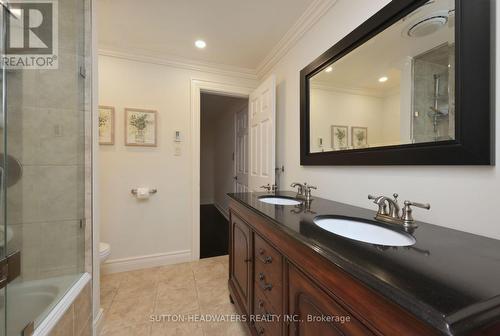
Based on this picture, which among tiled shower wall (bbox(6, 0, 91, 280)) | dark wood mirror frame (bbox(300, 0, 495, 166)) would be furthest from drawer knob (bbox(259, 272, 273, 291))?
tiled shower wall (bbox(6, 0, 91, 280))

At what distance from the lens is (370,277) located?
1.55 ft

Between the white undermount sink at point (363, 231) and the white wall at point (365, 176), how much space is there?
248mm

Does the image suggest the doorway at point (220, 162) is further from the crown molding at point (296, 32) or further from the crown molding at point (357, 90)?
the crown molding at point (357, 90)

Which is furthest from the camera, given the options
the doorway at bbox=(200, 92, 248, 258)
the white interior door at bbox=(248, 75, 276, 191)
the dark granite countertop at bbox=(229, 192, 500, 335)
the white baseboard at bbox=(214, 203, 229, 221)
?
the white baseboard at bbox=(214, 203, 229, 221)

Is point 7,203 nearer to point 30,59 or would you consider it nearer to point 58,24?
point 30,59

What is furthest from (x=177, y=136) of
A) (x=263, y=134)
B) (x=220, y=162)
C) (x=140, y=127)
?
(x=220, y=162)

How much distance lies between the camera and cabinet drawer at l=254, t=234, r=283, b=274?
924 mm

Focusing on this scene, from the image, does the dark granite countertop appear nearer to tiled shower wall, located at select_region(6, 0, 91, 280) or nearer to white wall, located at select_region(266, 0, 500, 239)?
white wall, located at select_region(266, 0, 500, 239)

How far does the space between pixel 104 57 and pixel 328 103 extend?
2.33 meters

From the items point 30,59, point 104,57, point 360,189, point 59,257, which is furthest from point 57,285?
point 104,57

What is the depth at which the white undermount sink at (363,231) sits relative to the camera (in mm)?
820

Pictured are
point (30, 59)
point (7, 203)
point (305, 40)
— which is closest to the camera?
point (7, 203)

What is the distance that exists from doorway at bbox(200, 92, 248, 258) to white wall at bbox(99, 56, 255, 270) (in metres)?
0.50


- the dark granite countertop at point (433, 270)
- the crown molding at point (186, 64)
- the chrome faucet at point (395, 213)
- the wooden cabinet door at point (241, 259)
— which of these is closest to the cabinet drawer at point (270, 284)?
the wooden cabinet door at point (241, 259)
